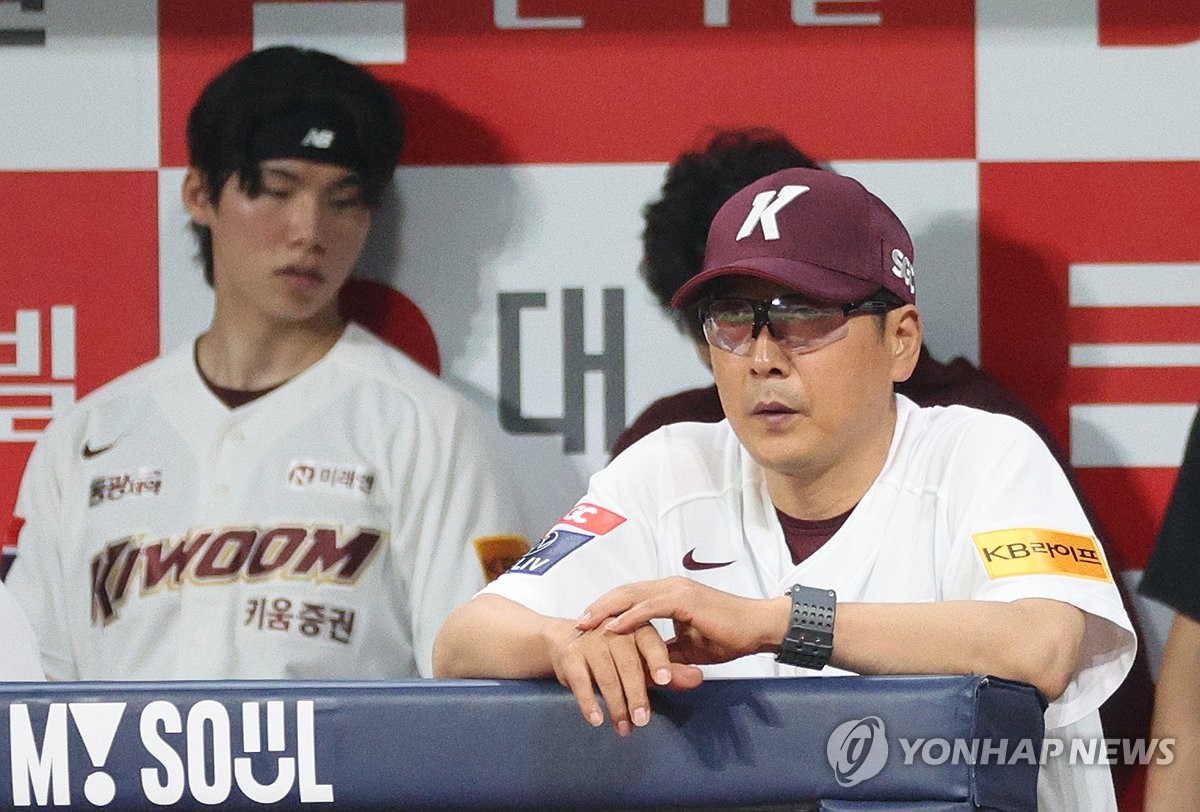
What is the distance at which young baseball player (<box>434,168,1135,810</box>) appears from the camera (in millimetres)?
1313

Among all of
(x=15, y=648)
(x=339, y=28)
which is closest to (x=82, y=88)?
(x=339, y=28)

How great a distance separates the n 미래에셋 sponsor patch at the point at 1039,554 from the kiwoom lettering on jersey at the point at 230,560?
126cm

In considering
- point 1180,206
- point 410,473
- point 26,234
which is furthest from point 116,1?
point 1180,206

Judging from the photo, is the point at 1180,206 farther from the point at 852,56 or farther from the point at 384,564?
the point at 384,564

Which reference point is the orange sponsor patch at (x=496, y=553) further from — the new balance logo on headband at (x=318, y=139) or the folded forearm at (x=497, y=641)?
the folded forearm at (x=497, y=641)

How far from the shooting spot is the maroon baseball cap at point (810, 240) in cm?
151

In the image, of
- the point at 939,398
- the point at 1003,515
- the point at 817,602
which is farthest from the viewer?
the point at 939,398

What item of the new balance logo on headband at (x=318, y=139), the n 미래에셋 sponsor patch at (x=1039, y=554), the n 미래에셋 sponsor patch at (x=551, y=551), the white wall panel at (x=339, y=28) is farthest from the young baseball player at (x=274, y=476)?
the n 미래에셋 sponsor patch at (x=1039, y=554)

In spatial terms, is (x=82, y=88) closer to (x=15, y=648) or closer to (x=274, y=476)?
(x=274, y=476)

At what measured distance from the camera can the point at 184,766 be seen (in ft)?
3.72

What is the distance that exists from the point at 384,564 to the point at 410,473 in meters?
0.15

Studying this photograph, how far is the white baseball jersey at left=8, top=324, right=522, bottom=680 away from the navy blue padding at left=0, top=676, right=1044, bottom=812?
1.29 meters

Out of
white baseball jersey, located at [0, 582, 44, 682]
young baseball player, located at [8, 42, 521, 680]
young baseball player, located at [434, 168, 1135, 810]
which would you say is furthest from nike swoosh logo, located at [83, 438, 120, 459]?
young baseball player, located at [434, 168, 1135, 810]
